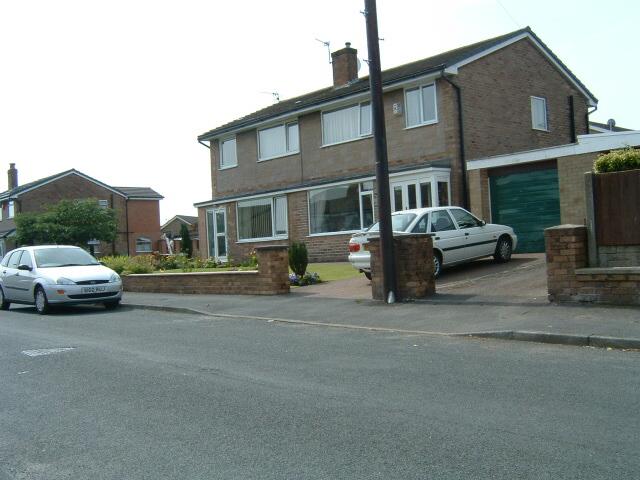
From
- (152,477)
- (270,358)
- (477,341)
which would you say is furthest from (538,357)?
(152,477)

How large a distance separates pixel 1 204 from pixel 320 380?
56136 mm

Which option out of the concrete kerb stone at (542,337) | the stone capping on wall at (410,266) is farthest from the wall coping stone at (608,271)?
the stone capping on wall at (410,266)

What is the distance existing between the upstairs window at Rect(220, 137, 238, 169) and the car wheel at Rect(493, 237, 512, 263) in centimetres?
1561

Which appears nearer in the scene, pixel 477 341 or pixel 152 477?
pixel 152 477

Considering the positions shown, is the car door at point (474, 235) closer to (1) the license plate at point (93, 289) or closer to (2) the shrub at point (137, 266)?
(1) the license plate at point (93, 289)

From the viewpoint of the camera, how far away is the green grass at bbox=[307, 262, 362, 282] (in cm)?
1764

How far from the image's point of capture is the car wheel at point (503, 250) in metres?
16.1

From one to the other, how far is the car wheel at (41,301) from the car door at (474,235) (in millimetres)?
9606

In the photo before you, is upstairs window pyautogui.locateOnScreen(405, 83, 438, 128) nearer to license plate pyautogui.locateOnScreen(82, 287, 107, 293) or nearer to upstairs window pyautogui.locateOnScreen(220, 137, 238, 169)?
upstairs window pyautogui.locateOnScreen(220, 137, 238, 169)

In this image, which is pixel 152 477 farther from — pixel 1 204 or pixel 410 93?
pixel 1 204

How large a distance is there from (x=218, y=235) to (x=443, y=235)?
16.1 metres

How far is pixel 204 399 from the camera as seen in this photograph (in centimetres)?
631

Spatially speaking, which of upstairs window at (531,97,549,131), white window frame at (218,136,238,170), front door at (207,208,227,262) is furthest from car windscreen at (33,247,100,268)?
upstairs window at (531,97,549,131)

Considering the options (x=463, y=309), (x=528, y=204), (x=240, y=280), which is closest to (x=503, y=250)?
(x=528, y=204)
